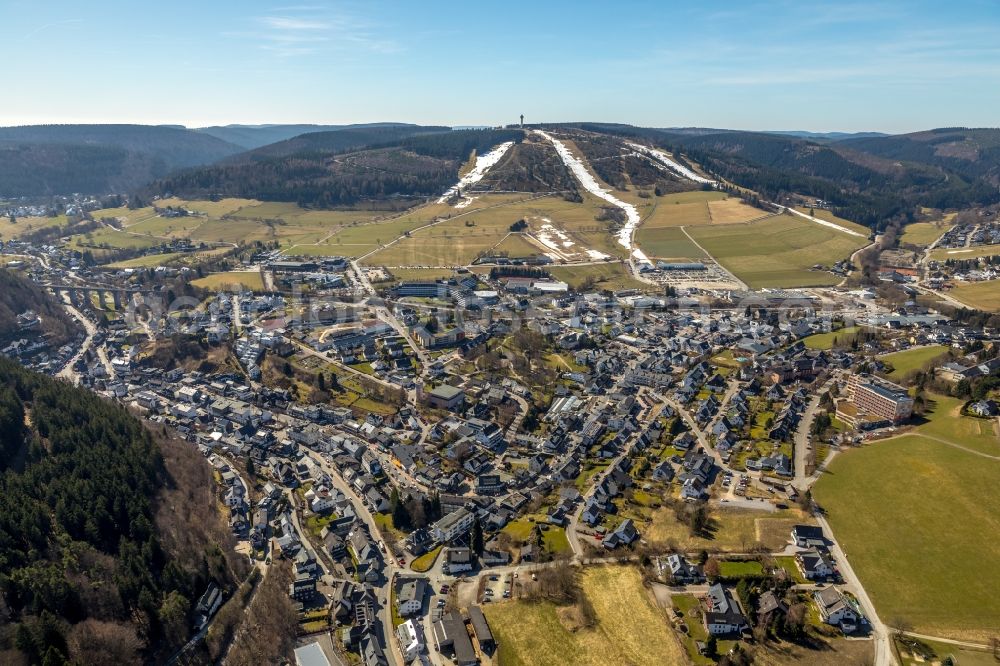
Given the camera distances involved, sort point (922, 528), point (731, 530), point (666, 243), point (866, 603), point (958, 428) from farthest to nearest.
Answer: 1. point (666, 243)
2. point (958, 428)
3. point (731, 530)
4. point (922, 528)
5. point (866, 603)

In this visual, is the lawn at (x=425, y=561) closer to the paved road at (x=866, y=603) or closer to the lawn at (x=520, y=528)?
the lawn at (x=520, y=528)

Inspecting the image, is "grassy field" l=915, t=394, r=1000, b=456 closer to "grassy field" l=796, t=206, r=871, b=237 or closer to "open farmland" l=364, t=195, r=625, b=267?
"open farmland" l=364, t=195, r=625, b=267

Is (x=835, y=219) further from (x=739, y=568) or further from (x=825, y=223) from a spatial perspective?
(x=739, y=568)

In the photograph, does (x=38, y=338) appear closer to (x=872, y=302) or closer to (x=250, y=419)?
(x=250, y=419)

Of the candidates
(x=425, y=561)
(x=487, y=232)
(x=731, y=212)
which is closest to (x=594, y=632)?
(x=425, y=561)

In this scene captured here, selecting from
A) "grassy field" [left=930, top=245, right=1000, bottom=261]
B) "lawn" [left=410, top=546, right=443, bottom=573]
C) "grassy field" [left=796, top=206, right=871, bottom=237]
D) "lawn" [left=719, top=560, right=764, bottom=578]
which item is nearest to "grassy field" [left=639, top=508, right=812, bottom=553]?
"lawn" [left=719, top=560, right=764, bottom=578]
